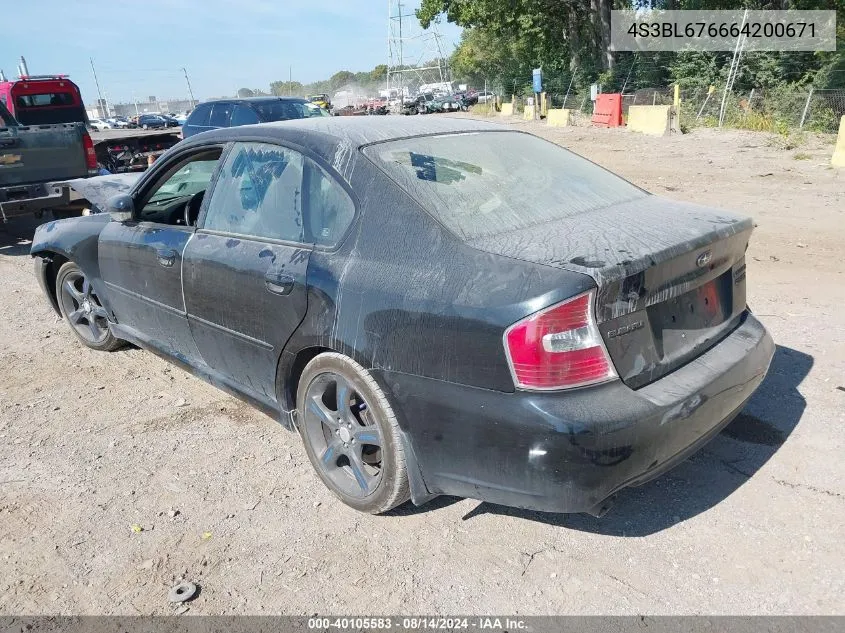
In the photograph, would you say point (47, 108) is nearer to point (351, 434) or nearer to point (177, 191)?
point (177, 191)

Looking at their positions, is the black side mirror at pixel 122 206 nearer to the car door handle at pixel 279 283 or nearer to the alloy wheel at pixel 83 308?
the alloy wheel at pixel 83 308

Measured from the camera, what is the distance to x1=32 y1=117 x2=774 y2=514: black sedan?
7.26 ft

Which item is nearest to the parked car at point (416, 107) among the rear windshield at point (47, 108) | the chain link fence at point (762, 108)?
the chain link fence at point (762, 108)

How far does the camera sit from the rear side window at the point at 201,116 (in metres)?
12.4

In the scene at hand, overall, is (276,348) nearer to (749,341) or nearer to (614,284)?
(614,284)

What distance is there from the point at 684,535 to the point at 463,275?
56.9 inches

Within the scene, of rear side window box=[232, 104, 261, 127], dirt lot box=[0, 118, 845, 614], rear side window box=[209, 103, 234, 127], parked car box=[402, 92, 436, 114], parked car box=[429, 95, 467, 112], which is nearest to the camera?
dirt lot box=[0, 118, 845, 614]

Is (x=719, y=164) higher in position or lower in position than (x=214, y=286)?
lower

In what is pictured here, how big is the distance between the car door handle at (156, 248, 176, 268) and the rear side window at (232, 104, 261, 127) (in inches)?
326

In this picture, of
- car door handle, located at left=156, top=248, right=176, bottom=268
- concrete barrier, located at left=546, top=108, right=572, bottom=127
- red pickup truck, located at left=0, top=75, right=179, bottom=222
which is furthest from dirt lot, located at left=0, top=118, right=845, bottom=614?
concrete barrier, located at left=546, top=108, right=572, bottom=127

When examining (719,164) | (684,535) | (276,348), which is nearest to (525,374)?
(684,535)

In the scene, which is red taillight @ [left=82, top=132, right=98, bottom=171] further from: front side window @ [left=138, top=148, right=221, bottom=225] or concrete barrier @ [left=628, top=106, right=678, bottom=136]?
concrete barrier @ [left=628, top=106, right=678, bottom=136]

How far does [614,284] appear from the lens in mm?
2193

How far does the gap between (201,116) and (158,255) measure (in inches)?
389
